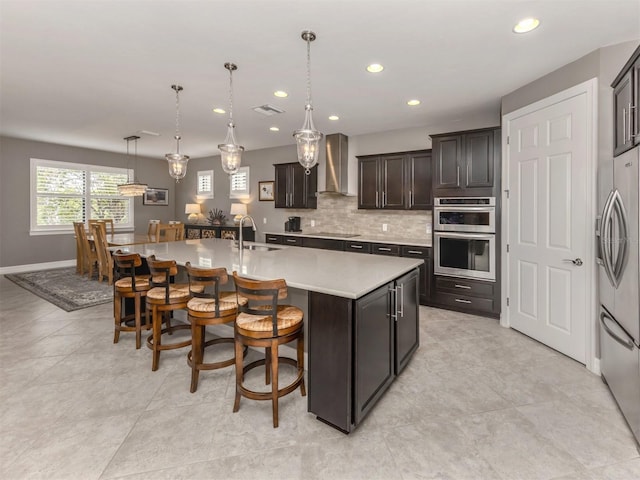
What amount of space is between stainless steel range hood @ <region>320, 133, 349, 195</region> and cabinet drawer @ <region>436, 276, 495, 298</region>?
2.31 metres

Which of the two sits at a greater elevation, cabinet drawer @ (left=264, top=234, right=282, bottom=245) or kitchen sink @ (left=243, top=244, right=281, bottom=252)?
cabinet drawer @ (left=264, top=234, right=282, bottom=245)

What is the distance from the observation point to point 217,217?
7.91 meters

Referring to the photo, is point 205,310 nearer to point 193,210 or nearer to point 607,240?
point 607,240

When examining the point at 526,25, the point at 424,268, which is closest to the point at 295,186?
the point at 424,268

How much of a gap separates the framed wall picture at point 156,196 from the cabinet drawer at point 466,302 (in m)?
7.74

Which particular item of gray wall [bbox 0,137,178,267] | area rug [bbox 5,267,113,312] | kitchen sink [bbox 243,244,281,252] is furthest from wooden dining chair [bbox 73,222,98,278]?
kitchen sink [bbox 243,244,281,252]

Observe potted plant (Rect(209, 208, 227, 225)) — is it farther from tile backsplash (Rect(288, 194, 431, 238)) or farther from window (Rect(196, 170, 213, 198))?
tile backsplash (Rect(288, 194, 431, 238))

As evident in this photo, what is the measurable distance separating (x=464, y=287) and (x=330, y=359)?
2.94 metres

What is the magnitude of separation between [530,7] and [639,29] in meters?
0.99

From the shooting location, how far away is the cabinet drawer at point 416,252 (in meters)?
4.53

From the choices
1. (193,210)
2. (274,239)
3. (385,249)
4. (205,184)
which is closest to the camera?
(385,249)

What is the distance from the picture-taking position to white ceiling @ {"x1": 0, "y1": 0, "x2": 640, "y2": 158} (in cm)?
225

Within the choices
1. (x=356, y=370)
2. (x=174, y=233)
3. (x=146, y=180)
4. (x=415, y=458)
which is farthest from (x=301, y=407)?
(x=146, y=180)

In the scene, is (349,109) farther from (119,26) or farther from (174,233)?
(174,233)
